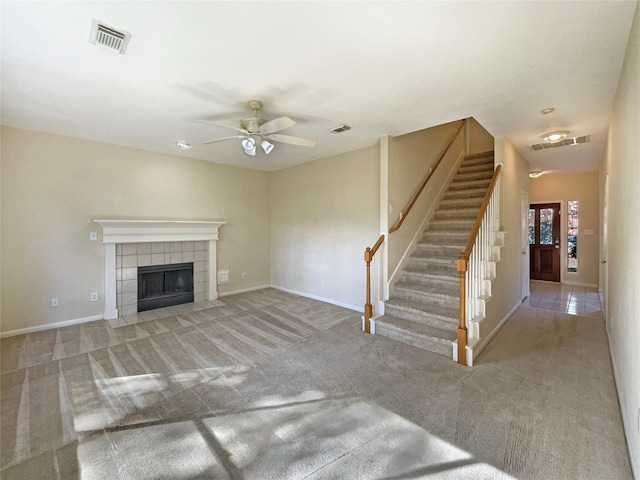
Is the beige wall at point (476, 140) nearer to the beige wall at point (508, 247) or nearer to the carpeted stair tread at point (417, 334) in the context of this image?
the beige wall at point (508, 247)

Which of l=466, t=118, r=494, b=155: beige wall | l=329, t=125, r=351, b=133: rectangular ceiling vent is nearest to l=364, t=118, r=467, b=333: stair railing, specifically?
l=466, t=118, r=494, b=155: beige wall

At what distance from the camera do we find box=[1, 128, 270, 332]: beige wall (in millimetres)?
3572

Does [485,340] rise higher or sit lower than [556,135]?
lower

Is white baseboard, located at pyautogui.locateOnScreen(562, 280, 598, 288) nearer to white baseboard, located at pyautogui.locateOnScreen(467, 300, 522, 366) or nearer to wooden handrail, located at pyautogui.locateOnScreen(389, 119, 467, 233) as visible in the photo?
white baseboard, located at pyautogui.locateOnScreen(467, 300, 522, 366)

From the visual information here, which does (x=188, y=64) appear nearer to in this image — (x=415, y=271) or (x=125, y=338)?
(x=125, y=338)

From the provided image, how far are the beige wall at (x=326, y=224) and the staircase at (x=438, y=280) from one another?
2.79ft

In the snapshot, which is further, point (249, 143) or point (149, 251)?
point (149, 251)

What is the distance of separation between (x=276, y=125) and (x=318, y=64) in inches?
28.3

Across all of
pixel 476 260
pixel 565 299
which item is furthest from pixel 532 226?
pixel 476 260

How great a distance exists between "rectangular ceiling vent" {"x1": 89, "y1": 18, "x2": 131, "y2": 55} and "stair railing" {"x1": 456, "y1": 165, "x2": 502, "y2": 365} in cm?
335

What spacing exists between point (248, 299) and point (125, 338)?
6.94 feet

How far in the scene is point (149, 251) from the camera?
15.2 ft

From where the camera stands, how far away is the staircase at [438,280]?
128 inches

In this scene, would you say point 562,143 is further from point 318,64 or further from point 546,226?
point 318,64
